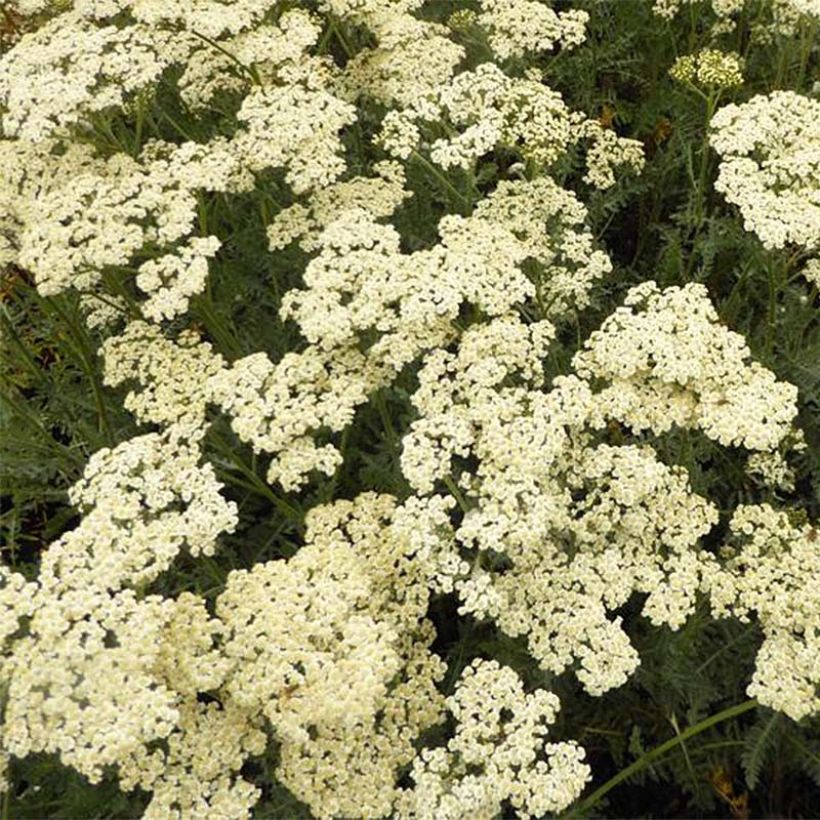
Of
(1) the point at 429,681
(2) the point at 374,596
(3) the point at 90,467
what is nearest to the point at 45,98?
(3) the point at 90,467

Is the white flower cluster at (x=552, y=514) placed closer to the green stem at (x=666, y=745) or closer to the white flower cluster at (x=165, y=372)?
the green stem at (x=666, y=745)

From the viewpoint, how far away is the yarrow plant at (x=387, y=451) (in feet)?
12.2

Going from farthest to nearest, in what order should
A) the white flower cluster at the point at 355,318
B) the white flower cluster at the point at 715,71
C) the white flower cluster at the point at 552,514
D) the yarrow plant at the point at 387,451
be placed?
the white flower cluster at the point at 715,71 < the white flower cluster at the point at 355,318 < the white flower cluster at the point at 552,514 < the yarrow plant at the point at 387,451

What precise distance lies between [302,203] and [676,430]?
2602 millimetres

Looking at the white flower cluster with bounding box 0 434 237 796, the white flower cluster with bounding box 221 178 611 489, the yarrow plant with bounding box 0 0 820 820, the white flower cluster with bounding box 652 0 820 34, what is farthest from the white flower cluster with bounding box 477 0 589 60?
the white flower cluster with bounding box 0 434 237 796

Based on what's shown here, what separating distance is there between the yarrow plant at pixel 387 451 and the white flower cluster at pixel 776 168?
0.07 feet

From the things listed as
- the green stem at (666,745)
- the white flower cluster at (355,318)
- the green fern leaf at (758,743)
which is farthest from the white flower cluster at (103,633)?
the green fern leaf at (758,743)

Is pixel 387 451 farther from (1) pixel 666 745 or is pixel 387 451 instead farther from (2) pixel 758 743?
(2) pixel 758 743

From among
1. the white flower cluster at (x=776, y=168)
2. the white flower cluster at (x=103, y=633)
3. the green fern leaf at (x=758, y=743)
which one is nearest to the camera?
the white flower cluster at (x=103, y=633)

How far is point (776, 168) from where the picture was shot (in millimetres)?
4691

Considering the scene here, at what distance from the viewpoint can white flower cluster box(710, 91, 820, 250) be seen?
175 inches

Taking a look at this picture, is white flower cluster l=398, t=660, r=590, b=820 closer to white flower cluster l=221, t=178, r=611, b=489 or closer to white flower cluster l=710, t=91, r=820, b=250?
white flower cluster l=221, t=178, r=611, b=489

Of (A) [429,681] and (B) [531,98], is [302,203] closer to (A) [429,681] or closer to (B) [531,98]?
(B) [531,98]

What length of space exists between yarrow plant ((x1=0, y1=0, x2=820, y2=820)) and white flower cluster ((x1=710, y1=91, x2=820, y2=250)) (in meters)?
0.02
